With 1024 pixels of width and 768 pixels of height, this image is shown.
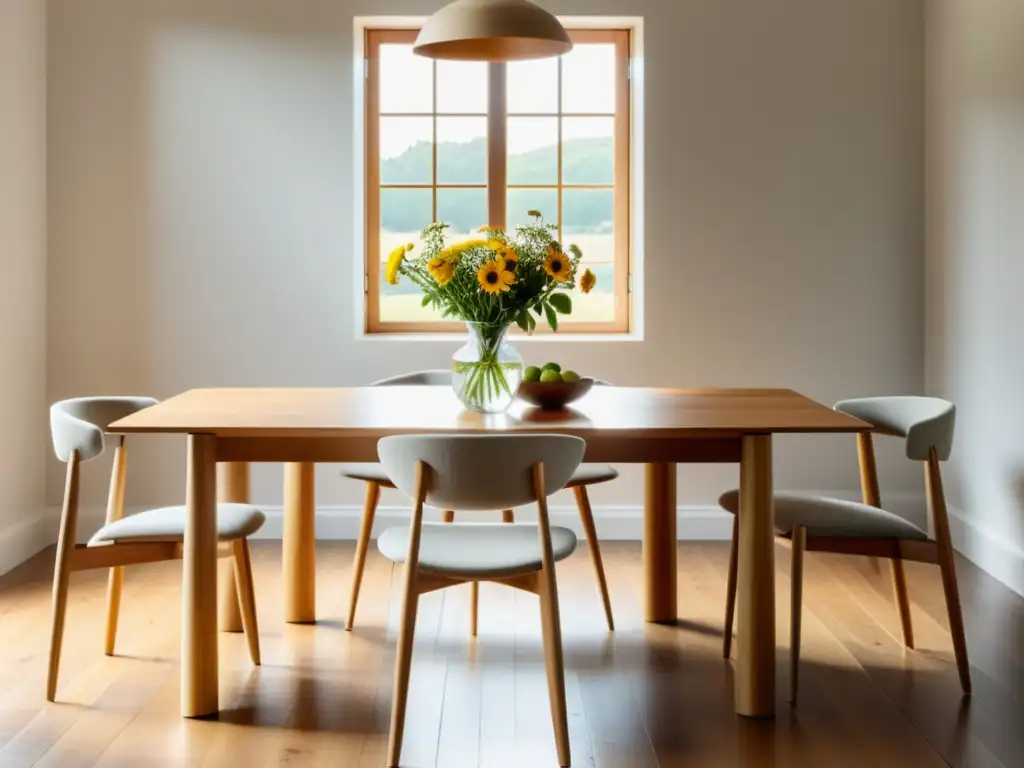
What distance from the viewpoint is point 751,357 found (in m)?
5.59

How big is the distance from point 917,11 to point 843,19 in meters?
0.31

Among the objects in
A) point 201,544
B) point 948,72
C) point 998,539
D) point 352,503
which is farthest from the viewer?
point 352,503

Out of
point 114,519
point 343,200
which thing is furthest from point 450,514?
point 343,200

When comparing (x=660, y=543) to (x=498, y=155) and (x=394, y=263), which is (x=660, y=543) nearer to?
(x=394, y=263)

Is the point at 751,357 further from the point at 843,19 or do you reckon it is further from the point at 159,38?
the point at 159,38

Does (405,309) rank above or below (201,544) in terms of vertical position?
above

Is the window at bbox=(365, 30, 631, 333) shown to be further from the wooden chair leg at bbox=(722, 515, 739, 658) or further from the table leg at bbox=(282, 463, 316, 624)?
the wooden chair leg at bbox=(722, 515, 739, 658)

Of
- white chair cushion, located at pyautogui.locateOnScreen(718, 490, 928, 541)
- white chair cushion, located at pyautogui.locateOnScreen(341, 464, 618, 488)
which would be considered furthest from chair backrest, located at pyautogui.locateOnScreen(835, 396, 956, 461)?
white chair cushion, located at pyautogui.locateOnScreen(341, 464, 618, 488)

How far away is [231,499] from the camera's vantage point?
4.00m

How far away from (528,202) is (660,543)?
205 cm

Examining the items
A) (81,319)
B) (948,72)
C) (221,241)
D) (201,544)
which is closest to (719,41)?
(948,72)

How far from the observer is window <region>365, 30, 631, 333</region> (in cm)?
571

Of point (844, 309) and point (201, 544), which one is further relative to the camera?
point (844, 309)

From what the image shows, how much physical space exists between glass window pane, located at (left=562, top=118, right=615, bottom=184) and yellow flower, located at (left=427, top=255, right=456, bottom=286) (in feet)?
7.76
